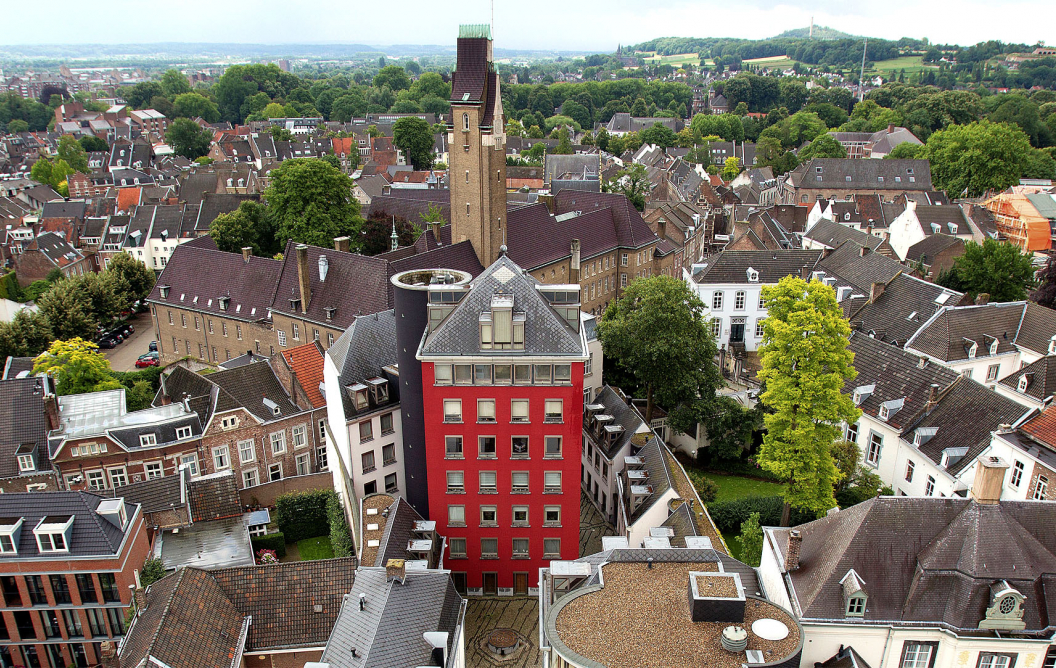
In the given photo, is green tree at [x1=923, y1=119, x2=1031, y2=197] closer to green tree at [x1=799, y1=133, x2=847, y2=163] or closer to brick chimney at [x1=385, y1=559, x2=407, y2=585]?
green tree at [x1=799, y1=133, x2=847, y2=163]

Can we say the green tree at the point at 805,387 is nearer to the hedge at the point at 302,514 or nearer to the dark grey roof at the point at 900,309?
the dark grey roof at the point at 900,309

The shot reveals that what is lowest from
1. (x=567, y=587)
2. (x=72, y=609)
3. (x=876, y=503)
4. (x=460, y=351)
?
(x=72, y=609)

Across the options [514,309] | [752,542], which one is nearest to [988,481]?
[752,542]

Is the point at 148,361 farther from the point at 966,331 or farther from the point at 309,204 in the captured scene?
the point at 966,331

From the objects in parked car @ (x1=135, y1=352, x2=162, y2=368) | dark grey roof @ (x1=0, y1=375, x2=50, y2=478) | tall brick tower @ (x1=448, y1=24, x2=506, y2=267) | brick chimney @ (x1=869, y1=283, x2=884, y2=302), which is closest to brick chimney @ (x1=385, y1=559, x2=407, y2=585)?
dark grey roof @ (x1=0, y1=375, x2=50, y2=478)

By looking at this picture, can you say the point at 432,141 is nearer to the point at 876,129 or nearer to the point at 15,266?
the point at 15,266

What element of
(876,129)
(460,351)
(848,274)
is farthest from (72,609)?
(876,129)
